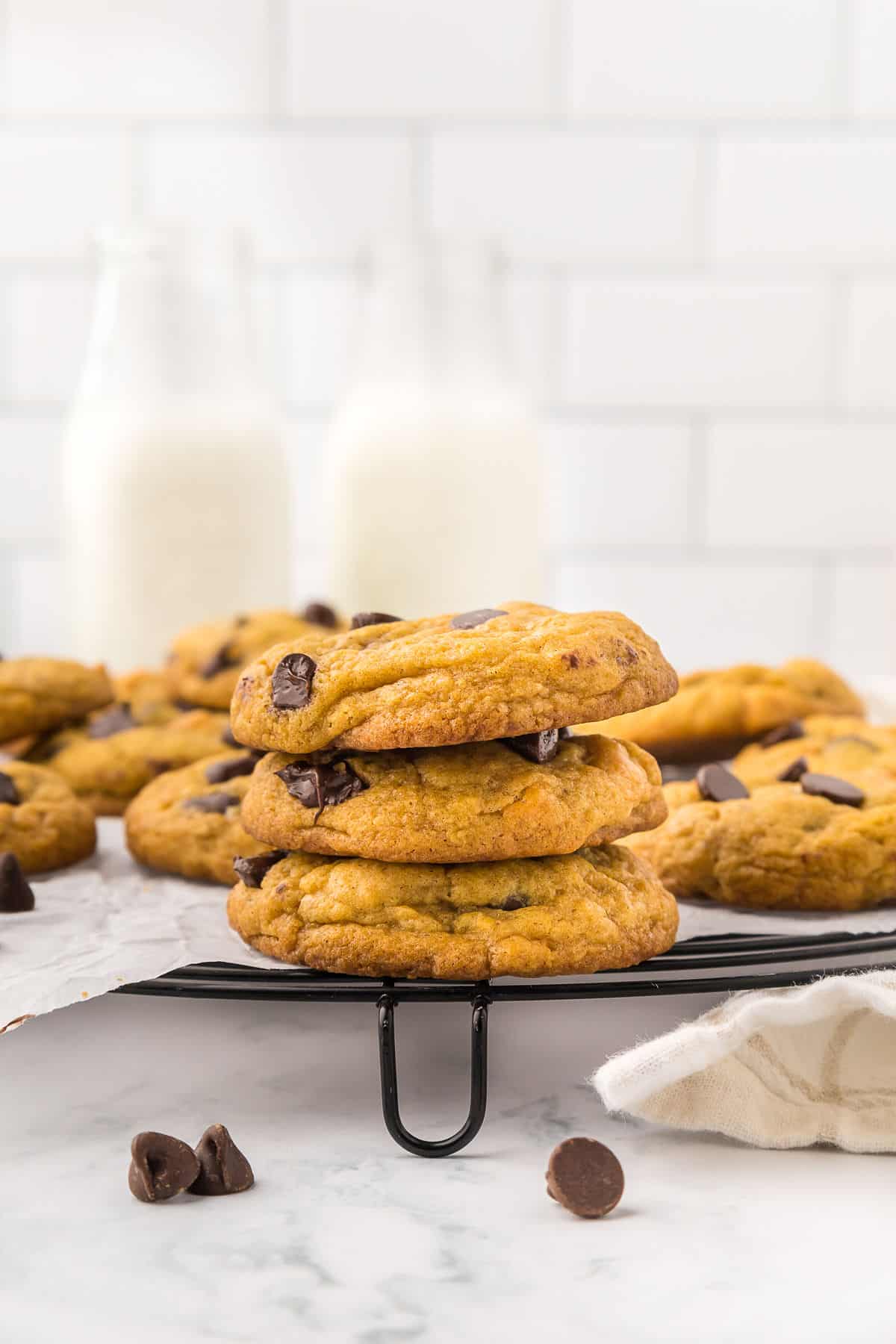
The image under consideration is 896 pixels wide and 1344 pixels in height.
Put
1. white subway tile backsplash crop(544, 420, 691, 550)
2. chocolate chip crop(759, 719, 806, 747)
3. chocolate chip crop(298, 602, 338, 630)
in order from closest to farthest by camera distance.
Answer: chocolate chip crop(759, 719, 806, 747) → chocolate chip crop(298, 602, 338, 630) → white subway tile backsplash crop(544, 420, 691, 550)

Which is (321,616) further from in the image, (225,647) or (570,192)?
(570,192)

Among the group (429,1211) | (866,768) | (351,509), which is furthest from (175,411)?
(429,1211)

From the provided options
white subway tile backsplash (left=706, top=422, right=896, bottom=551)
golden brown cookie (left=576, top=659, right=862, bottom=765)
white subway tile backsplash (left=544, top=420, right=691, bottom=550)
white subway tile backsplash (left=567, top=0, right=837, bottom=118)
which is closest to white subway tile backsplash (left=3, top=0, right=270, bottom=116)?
white subway tile backsplash (left=567, top=0, right=837, bottom=118)

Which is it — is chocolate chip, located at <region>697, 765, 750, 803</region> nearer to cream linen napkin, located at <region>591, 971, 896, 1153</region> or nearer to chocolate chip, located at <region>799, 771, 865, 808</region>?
chocolate chip, located at <region>799, 771, 865, 808</region>

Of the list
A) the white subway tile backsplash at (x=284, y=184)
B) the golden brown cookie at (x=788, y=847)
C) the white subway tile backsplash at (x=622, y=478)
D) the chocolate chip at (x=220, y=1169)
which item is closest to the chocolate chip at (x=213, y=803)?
the golden brown cookie at (x=788, y=847)

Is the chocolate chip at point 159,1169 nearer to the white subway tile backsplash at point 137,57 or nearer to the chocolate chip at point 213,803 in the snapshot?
the chocolate chip at point 213,803
